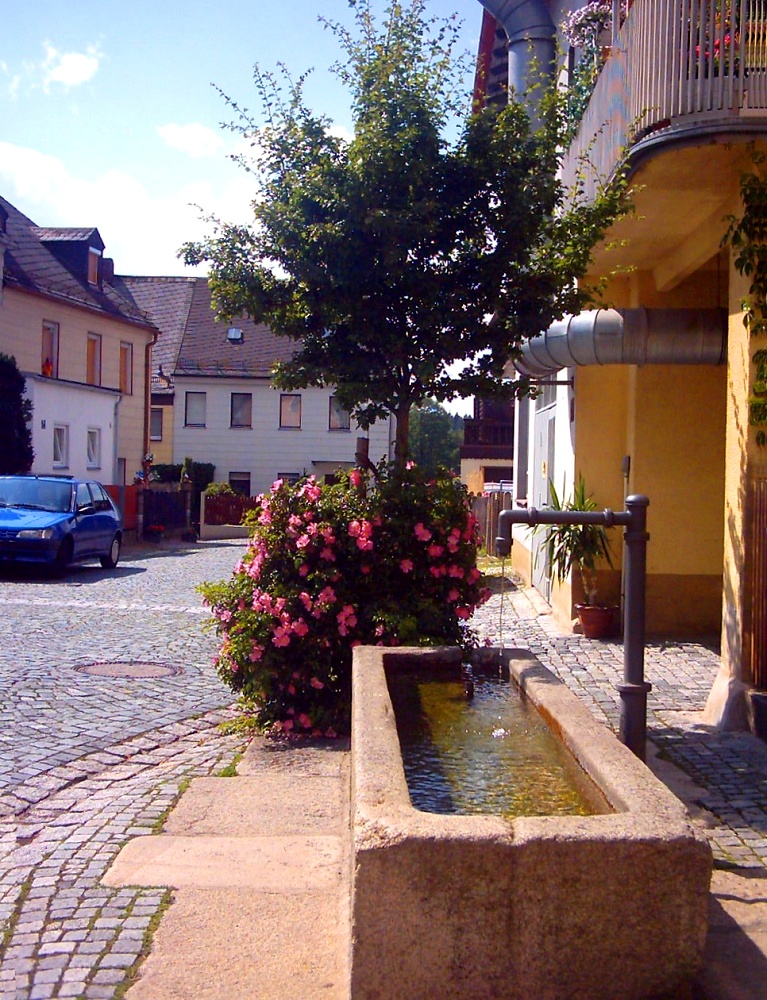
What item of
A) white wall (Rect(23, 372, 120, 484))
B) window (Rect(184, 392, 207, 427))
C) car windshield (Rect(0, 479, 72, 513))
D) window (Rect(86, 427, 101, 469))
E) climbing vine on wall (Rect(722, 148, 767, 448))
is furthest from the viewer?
window (Rect(184, 392, 207, 427))

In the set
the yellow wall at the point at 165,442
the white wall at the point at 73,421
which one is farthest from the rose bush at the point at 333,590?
the yellow wall at the point at 165,442

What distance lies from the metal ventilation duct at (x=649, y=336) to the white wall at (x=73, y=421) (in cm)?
1898

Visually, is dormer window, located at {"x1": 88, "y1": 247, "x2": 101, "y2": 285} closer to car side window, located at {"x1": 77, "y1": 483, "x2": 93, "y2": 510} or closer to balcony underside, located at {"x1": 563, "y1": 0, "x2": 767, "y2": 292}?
car side window, located at {"x1": 77, "y1": 483, "x2": 93, "y2": 510}

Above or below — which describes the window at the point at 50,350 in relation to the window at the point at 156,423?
above

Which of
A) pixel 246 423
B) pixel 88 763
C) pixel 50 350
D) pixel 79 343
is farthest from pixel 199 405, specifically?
pixel 88 763

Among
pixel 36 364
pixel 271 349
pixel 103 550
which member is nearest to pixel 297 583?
pixel 103 550

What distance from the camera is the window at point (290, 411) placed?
4953cm

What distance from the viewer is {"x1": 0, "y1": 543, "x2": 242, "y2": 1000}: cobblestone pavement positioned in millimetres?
4051

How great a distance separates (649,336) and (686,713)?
3.63m

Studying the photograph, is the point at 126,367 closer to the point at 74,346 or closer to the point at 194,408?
the point at 74,346

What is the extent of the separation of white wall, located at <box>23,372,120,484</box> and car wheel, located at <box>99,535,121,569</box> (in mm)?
5417

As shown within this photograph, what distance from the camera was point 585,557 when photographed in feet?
38.5

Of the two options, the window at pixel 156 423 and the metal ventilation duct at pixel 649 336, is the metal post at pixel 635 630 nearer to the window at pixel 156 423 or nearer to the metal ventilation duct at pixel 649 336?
the metal ventilation duct at pixel 649 336

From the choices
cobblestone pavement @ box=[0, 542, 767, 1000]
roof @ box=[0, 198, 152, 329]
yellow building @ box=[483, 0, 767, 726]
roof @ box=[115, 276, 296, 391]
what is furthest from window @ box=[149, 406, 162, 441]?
cobblestone pavement @ box=[0, 542, 767, 1000]
